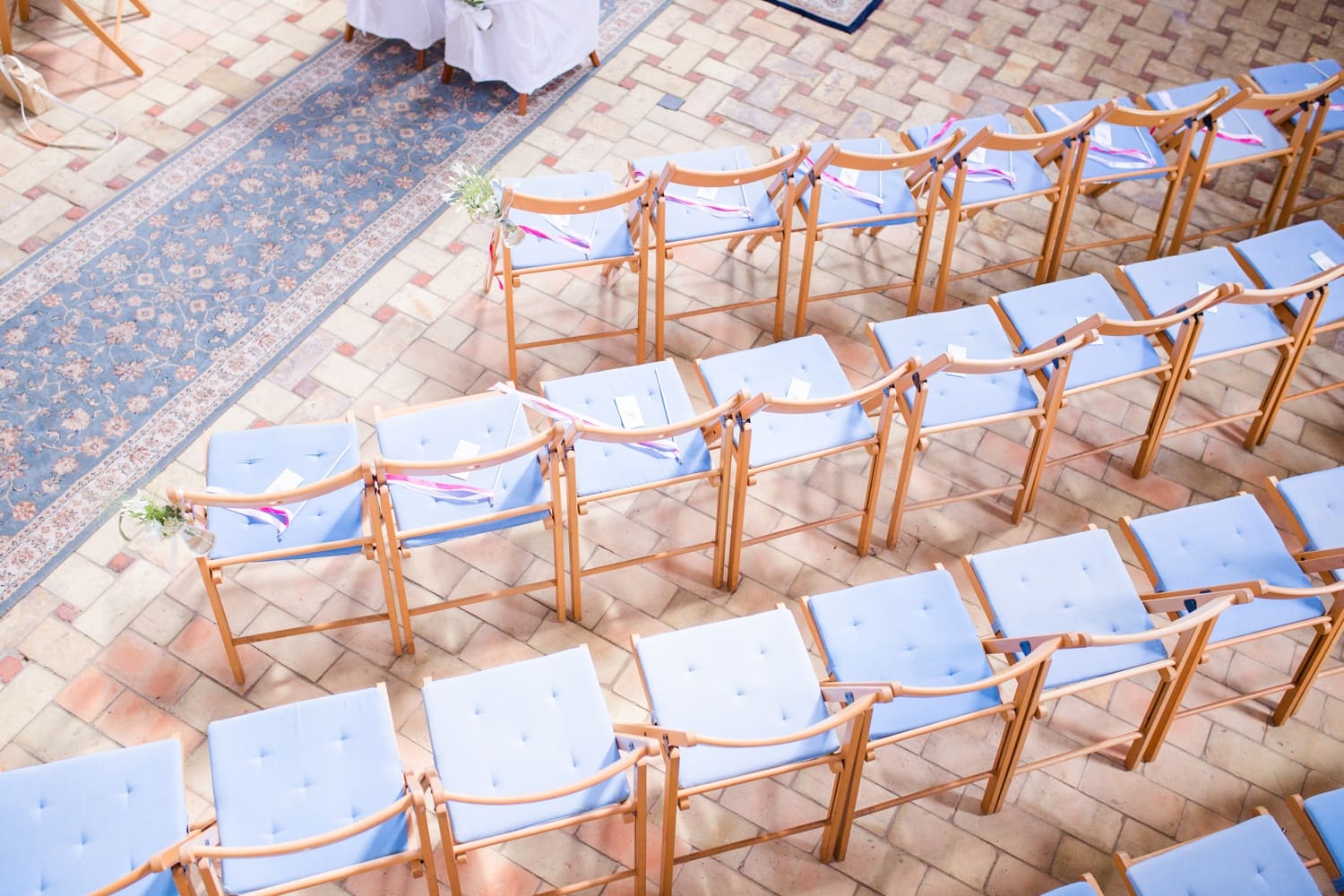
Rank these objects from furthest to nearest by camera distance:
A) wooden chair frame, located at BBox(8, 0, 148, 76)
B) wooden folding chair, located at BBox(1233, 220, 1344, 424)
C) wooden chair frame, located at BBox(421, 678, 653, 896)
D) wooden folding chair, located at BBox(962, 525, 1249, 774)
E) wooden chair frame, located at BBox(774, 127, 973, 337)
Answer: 1. wooden chair frame, located at BBox(8, 0, 148, 76)
2. wooden folding chair, located at BBox(1233, 220, 1344, 424)
3. wooden chair frame, located at BBox(774, 127, 973, 337)
4. wooden folding chair, located at BBox(962, 525, 1249, 774)
5. wooden chair frame, located at BBox(421, 678, 653, 896)

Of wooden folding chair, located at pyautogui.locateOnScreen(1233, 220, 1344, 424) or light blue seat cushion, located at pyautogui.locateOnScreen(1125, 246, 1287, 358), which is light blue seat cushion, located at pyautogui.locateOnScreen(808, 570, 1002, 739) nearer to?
light blue seat cushion, located at pyautogui.locateOnScreen(1125, 246, 1287, 358)

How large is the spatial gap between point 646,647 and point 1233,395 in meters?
3.27

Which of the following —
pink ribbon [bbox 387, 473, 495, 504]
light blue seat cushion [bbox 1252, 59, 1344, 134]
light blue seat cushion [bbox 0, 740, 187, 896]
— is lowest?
light blue seat cushion [bbox 0, 740, 187, 896]

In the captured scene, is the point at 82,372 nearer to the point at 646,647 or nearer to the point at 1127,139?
the point at 646,647

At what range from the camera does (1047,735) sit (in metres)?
4.63

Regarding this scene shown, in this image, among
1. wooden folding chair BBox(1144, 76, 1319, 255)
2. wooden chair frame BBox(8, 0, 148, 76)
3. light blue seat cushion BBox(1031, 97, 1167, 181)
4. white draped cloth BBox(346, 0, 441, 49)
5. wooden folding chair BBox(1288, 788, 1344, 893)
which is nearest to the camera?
wooden folding chair BBox(1288, 788, 1344, 893)

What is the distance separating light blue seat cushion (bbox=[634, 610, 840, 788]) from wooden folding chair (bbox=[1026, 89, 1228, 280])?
2844mm

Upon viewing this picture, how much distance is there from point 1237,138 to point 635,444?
3538mm

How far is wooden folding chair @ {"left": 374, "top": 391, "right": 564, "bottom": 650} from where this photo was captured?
4047 millimetres

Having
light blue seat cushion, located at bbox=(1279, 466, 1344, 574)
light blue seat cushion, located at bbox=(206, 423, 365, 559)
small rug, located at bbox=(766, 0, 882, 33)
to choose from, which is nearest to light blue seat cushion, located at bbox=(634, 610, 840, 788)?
light blue seat cushion, located at bbox=(206, 423, 365, 559)

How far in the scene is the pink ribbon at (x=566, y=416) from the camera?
13.8ft

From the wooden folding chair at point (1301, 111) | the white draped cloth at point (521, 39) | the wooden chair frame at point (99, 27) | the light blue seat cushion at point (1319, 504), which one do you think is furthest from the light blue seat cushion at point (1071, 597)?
the wooden chair frame at point (99, 27)

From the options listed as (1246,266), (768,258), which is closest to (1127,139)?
(1246,266)

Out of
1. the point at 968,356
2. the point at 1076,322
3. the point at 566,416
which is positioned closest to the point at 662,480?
the point at 566,416
